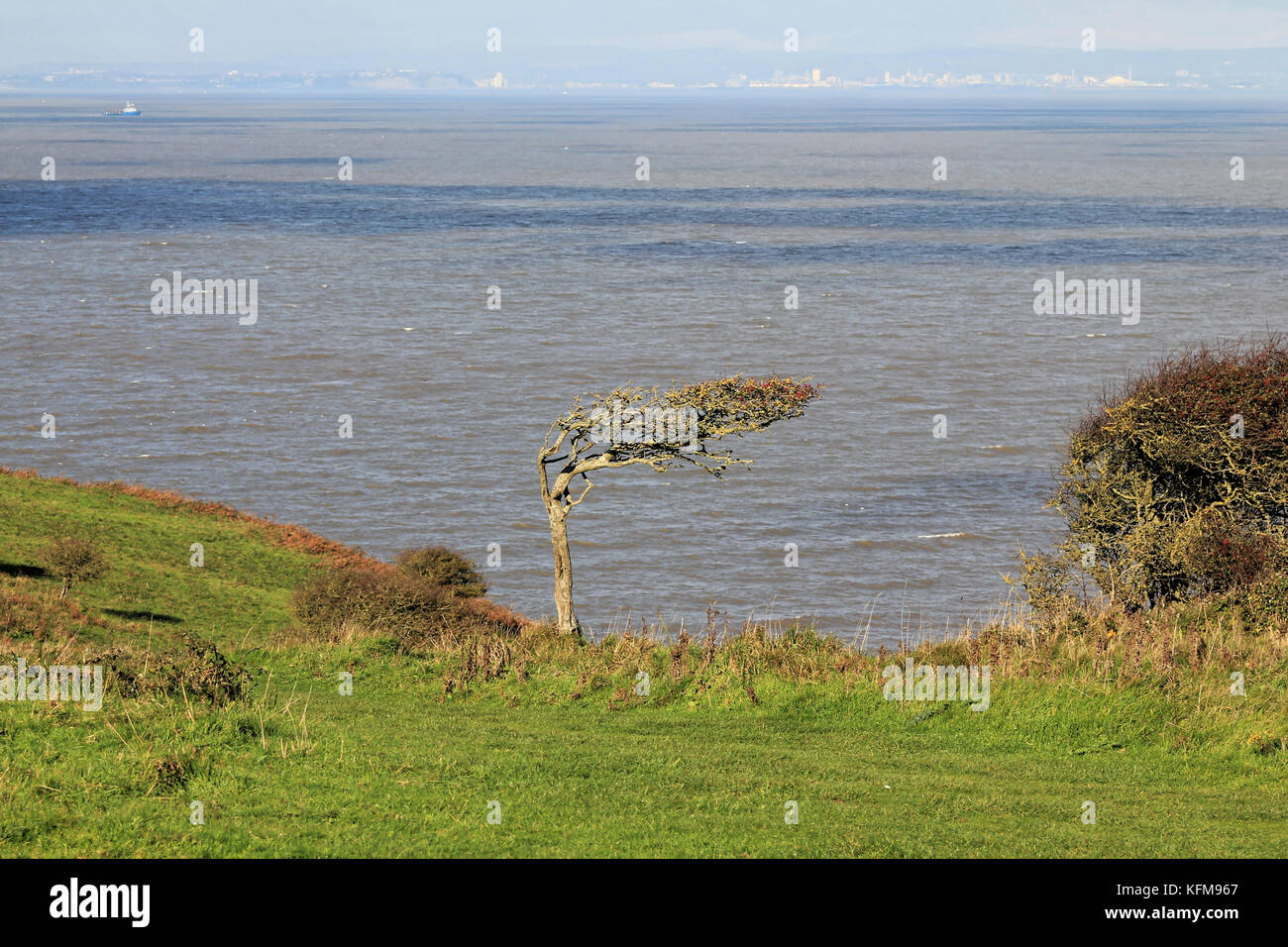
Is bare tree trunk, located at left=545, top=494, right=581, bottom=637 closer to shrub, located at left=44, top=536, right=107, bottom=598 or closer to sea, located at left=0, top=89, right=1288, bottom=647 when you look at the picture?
sea, located at left=0, top=89, right=1288, bottom=647

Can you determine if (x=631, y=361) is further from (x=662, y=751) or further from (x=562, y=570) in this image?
(x=662, y=751)

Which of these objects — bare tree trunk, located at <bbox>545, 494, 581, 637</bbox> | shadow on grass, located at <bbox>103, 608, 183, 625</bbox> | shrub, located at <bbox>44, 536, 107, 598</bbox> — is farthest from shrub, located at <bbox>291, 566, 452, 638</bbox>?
shrub, located at <bbox>44, 536, 107, 598</bbox>

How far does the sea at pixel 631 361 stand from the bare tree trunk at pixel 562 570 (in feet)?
11.1

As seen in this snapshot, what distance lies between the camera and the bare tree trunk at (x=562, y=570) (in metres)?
25.4

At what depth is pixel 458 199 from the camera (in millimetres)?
154625

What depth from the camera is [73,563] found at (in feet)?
101

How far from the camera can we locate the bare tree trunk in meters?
25.4

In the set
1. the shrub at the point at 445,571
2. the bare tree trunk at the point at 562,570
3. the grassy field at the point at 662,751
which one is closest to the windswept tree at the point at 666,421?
the bare tree trunk at the point at 562,570

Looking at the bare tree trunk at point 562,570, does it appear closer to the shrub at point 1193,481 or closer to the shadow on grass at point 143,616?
the shadow on grass at point 143,616

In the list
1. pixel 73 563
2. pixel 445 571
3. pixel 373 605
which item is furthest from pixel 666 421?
pixel 73 563
